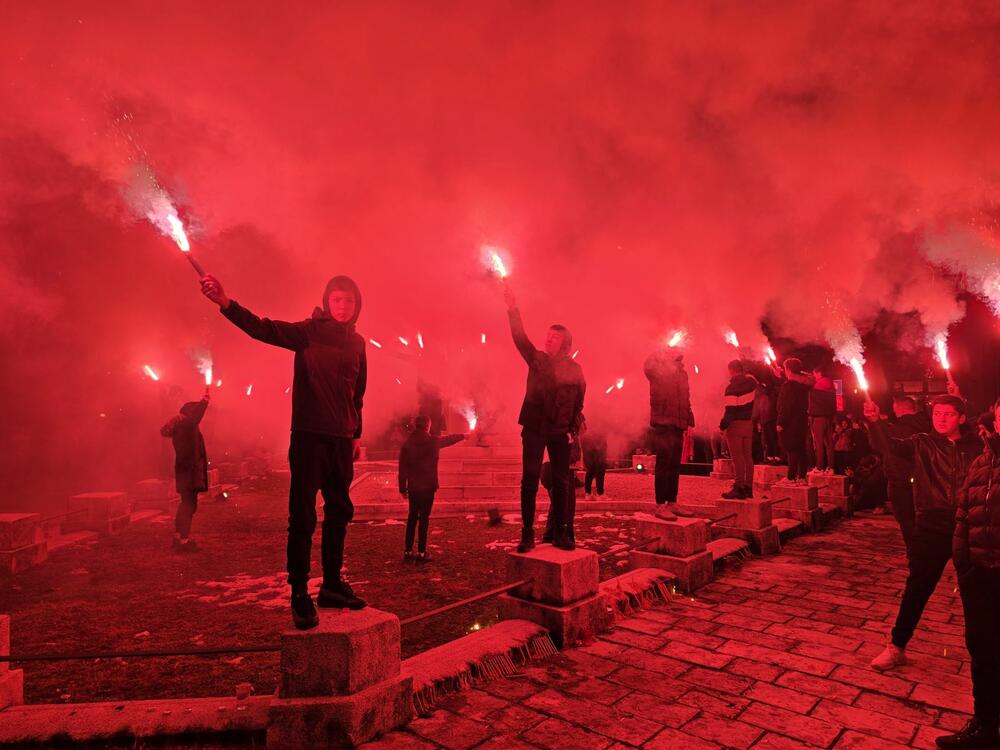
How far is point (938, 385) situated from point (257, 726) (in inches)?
706

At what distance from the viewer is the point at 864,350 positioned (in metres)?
16.9

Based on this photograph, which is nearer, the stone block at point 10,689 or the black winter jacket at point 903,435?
the stone block at point 10,689

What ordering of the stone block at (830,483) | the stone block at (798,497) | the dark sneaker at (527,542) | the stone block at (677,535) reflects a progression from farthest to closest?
the stone block at (830,483), the stone block at (798,497), the stone block at (677,535), the dark sneaker at (527,542)

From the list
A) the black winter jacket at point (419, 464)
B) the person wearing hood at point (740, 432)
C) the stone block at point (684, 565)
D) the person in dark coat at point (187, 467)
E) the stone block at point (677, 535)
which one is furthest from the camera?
the person wearing hood at point (740, 432)

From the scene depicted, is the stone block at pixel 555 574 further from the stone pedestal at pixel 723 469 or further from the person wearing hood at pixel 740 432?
the stone pedestal at pixel 723 469

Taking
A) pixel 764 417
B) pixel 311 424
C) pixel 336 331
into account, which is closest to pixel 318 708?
pixel 311 424

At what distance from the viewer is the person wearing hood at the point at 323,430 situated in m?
3.16

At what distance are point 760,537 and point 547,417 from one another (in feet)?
13.5

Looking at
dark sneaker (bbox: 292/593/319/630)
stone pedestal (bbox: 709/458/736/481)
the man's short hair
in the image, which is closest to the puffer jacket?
the man's short hair

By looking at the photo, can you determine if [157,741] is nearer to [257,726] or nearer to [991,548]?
[257,726]

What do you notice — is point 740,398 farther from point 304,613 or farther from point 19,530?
point 19,530

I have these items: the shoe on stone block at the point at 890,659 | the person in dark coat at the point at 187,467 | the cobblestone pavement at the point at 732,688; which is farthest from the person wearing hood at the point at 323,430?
the person in dark coat at the point at 187,467

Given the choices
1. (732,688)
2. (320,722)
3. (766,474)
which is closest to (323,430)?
(320,722)

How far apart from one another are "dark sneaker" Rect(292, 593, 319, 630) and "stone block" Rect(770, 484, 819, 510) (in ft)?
26.2
